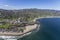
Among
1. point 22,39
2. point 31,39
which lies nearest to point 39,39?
point 31,39

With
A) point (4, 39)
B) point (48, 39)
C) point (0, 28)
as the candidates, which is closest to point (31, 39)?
point (48, 39)

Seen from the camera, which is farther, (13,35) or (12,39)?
(13,35)

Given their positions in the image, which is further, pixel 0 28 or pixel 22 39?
pixel 0 28

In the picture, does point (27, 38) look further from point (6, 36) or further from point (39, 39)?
point (6, 36)

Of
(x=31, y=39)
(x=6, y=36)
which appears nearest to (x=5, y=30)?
(x=6, y=36)

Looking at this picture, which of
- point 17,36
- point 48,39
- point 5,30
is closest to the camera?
point 48,39

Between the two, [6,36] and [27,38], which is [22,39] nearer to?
[27,38]

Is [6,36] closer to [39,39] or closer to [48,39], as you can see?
[39,39]

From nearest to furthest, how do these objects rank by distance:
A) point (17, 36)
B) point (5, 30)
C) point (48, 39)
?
1. point (48, 39)
2. point (17, 36)
3. point (5, 30)
